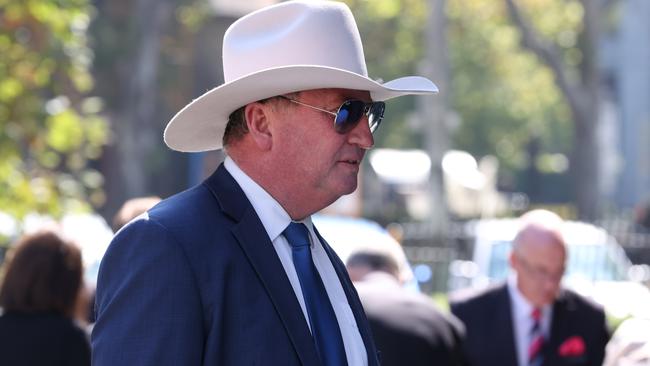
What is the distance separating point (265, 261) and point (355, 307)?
44 centimetres

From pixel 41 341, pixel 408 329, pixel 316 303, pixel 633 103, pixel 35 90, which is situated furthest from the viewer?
pixel 633 103

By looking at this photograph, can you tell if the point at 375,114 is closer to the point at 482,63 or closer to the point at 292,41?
the point at 292,41

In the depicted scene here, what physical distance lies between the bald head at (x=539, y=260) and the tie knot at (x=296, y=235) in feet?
11.4

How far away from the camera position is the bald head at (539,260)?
254 inches

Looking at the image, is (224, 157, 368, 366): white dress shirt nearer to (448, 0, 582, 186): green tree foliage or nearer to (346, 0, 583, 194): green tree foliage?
(346, 0, 583, 194): green tree foliage

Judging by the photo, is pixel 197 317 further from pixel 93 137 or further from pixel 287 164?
pixel 93 137

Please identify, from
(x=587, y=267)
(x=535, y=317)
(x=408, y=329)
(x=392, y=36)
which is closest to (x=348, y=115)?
(x=408, y=329)

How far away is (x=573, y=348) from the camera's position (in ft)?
20.4

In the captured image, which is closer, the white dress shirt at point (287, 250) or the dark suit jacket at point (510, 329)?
the white dress shirt at point (287, 250)

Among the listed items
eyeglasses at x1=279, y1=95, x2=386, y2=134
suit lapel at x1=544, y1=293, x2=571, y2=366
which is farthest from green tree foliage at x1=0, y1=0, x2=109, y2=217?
eyeglasses at x1=279, y1=95, x2=386, y2=134

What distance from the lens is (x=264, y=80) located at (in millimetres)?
3045

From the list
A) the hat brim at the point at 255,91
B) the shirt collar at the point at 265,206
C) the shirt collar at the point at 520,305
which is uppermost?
the hat brim at the point at 255,91

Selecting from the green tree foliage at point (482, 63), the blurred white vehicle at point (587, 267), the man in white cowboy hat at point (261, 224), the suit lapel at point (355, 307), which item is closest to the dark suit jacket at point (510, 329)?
the suit lapel at point (355, 307)

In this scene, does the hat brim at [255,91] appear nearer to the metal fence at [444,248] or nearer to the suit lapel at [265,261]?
the suit lapel at [265,261]
